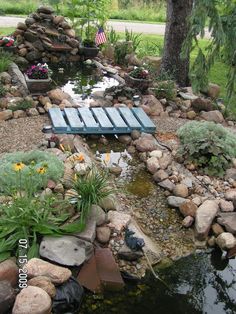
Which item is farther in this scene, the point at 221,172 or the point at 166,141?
the point at 166,141

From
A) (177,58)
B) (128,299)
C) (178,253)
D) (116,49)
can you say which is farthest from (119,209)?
(116,49)

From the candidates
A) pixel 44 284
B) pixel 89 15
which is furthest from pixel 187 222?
pixel 89 15

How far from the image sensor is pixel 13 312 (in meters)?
3.42

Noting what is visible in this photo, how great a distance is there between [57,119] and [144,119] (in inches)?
55.7

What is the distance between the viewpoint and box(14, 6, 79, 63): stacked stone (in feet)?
34.5

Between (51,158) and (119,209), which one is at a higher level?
(51,158)

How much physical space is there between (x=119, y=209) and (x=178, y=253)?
87cm

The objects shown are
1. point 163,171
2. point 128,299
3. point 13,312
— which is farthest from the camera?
point 163,171

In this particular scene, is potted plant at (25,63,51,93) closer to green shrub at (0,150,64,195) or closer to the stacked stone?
the stacked stone

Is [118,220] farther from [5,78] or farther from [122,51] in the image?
[122,51]

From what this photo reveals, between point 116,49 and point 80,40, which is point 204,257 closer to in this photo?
point 116,49

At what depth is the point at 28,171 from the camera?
189 inches

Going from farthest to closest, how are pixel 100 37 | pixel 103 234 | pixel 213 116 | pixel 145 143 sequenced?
pixel 100 37 < pixel 213 116 < pixel 145 143 < pixel 103 234

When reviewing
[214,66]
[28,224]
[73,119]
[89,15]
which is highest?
[89,15]
